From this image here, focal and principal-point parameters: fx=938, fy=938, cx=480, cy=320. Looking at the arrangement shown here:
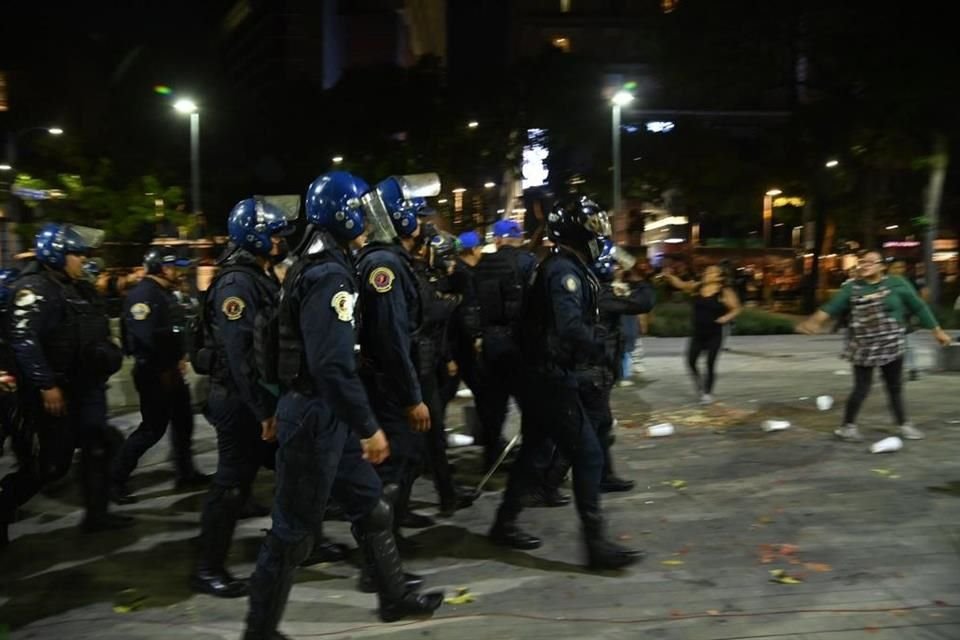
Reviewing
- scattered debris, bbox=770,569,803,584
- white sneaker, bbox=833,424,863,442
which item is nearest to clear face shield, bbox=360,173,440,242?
scattered debris, bbox=770,569,803,584

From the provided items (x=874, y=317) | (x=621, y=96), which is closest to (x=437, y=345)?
(x=874, y=317)

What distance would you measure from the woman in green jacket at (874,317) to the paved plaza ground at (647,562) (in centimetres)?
72

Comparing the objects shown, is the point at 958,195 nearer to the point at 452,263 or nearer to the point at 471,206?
the point at 471,206

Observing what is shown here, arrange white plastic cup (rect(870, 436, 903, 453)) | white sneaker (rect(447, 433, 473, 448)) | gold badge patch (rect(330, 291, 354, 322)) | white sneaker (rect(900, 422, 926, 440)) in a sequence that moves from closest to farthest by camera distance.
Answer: gold badge patch (rect(330, 291, 354, 322)), white plastic cup (rect(870, 436, 903, 453)), white sneaker (rect(900, 422, 926, 440)), white sneaker (rect(447, 433, 473, 448))

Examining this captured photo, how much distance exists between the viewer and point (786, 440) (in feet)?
27.9

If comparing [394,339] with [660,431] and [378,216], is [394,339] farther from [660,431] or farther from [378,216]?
[660,431]

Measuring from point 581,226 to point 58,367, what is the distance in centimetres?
326

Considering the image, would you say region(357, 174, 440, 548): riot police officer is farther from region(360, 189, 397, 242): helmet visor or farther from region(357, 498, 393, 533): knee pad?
region(357, 498, 393, 533): knee pad

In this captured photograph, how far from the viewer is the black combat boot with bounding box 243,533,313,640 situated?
385 cm

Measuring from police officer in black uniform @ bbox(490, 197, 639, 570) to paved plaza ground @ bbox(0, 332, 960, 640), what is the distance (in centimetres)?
39

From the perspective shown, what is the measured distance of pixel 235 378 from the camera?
480cm

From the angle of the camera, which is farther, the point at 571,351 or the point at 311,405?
the point at 571,351

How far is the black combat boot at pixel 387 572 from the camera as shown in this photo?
4264 millimetres

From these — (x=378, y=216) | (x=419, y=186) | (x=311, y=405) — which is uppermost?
(x=419, y=186)
